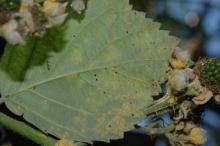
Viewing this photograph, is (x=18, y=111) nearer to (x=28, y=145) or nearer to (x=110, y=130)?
(x=28, y=145)

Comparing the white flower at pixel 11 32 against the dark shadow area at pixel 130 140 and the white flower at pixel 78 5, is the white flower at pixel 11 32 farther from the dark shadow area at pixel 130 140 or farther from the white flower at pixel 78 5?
the dark shadow area at pixel 130 140

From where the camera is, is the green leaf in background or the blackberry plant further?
the blackberry plant

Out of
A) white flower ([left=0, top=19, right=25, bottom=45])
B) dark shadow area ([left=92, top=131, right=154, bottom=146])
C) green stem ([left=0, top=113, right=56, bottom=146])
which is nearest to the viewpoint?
white flower ([left=0, top=19, right=25, bottom=45])

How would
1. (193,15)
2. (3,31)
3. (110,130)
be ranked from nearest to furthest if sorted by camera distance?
(3,31), (110,130), (193,15)

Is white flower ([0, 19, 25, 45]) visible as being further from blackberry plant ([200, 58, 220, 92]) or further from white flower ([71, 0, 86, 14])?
blackberry plant ([200, 58, 220, 92])

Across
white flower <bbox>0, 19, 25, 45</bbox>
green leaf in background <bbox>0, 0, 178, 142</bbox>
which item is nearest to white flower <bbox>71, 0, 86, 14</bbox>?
green leaf in background <bbox>0, 0, 178, 142</bbox>

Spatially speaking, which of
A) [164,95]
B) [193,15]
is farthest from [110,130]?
[193,15]

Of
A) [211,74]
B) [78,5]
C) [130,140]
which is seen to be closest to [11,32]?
[78,5]
